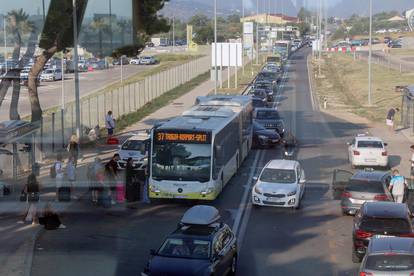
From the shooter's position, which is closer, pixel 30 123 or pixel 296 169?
pixel 296 169

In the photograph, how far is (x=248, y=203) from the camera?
23000 mm

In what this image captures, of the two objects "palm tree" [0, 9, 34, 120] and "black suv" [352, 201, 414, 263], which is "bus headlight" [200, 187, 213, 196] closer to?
"black suv" [352, 201, 414, 263]

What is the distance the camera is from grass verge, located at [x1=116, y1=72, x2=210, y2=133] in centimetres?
4366

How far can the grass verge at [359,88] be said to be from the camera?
53.3m

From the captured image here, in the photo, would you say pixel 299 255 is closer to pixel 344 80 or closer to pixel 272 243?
pixel 272 243

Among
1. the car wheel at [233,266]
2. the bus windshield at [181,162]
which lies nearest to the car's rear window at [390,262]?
the car wheel at [233,266]

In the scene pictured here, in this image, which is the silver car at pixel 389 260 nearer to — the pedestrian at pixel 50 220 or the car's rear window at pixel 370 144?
the pedestrian at pixel 50 220

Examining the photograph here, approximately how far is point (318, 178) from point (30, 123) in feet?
36.3

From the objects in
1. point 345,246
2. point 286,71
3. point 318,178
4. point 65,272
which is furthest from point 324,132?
point 286,71

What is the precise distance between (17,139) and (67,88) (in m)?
36.3

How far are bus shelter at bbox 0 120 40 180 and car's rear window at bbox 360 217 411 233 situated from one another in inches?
505

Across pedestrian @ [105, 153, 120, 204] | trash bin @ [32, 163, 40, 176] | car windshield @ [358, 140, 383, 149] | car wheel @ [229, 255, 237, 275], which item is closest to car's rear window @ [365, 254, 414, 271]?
car wheel @ [229, 255, 237, 275]

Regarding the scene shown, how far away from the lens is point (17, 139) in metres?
27.9

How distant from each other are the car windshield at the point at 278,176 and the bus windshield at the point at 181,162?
1.79 metres
